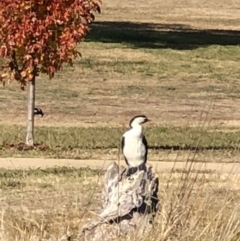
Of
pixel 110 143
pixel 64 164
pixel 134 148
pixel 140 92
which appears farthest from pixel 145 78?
pixel 134 148

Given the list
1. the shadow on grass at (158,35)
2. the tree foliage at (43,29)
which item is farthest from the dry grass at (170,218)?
the shadow on grass at (158,35)

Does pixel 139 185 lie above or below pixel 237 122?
above

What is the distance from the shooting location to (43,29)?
49.0ft

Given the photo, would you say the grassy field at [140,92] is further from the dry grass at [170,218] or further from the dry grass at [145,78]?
the dry grass at [170,218]

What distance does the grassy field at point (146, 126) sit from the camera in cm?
741

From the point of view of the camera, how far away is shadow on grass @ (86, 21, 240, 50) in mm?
37750

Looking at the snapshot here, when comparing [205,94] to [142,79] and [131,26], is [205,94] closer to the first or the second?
[142,79]

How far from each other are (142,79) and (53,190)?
18.2m

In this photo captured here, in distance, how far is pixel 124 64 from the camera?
104 feet

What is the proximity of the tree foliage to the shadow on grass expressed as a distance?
21037mm

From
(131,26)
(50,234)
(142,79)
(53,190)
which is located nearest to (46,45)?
(53,190)

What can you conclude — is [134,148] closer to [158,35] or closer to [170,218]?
[170,218]

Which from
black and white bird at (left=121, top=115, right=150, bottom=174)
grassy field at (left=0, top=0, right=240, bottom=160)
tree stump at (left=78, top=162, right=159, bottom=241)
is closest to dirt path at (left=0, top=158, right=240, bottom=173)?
grassy field at (left=0, top=0, right=240, bottom=160)

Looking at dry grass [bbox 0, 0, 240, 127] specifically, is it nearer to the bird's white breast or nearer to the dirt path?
the dirt path
